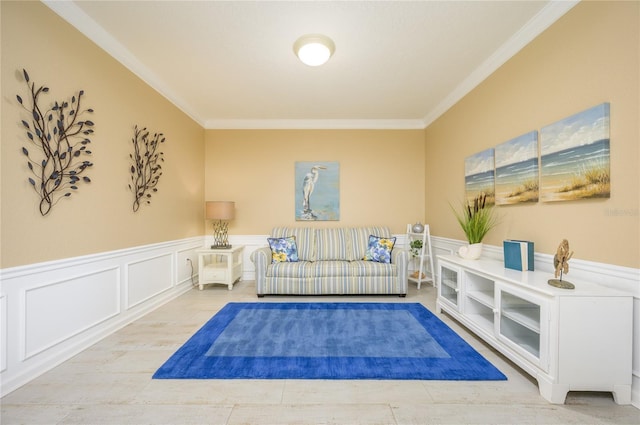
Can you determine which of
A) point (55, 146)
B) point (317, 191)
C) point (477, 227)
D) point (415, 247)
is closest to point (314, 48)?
point (55, 146)

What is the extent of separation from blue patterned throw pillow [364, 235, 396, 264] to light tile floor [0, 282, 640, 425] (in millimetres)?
1925

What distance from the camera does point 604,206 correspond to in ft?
5.54

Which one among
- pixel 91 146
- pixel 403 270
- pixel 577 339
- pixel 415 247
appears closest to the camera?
pixel 577 339

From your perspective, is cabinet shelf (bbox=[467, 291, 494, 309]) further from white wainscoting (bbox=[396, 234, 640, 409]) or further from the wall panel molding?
the wall panel molding

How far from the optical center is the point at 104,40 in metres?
2.36

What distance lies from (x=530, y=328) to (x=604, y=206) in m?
0.92

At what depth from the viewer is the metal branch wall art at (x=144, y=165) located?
283 cm

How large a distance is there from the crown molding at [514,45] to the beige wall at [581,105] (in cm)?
6

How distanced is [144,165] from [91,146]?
0.71 m

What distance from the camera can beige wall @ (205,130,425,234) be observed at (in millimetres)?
4586

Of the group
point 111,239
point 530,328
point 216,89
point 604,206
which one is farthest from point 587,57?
point 111,239

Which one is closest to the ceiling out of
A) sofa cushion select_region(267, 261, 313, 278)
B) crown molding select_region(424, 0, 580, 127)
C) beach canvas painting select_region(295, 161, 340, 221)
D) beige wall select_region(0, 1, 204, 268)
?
crown molding select_region(424, 0, 580, 127)

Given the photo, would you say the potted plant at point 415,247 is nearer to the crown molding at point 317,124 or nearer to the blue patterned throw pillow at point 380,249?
the blue patterned throw pillow at point 380,249

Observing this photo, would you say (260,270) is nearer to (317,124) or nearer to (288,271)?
(288,271)
